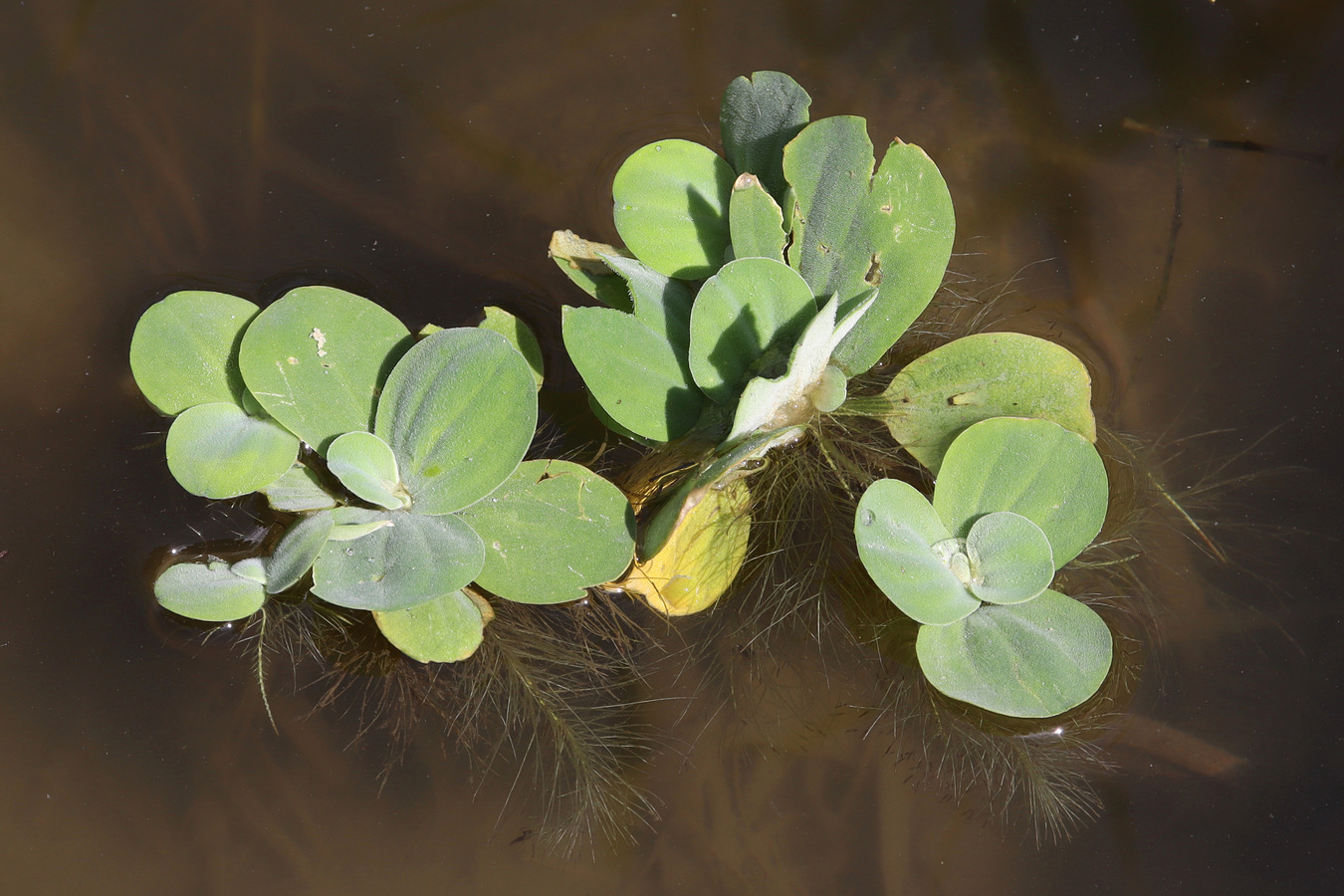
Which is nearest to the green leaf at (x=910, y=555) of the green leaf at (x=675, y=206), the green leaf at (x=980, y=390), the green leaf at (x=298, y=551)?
the green leaf at (x=980, y=390)

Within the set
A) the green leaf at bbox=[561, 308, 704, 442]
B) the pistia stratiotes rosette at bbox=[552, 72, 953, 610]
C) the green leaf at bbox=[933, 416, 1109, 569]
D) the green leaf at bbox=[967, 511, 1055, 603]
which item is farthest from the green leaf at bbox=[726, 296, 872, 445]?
the green leaf at bbox=[967, 511, 1055, 603]

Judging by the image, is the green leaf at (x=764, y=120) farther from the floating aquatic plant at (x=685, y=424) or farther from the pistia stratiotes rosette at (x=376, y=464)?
the pistia stratiotes rosette at (x=376, y=464)

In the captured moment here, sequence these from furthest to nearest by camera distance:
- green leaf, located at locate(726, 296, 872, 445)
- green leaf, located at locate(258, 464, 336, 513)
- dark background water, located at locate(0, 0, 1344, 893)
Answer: dark background water, located at locate(0, 0, 1344, 893) → green leaf, located at locate(258, 464, 336, 513) → green leaf, located at locate(726, 296, 872, 445)

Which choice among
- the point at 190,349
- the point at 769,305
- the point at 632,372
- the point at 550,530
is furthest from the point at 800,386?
the point at 190,349

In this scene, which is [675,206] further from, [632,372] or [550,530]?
[550,530]

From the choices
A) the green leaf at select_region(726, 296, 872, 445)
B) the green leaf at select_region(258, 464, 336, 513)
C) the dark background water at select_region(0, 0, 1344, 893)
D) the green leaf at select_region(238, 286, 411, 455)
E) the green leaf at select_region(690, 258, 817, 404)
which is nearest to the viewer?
the green leaf at select_region(726, 296, 872, 445)

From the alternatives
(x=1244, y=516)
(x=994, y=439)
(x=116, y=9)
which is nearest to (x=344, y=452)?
(x=994, y=439)

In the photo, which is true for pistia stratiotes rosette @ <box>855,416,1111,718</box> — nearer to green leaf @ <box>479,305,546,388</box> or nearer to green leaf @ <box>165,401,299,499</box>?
green leaf @ <box>479,305,546,388</box>

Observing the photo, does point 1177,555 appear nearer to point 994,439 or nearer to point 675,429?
point 994,439
